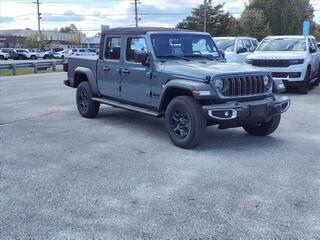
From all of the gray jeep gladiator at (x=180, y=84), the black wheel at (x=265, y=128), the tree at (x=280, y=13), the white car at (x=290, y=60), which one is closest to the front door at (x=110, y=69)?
the gray jeep gladiator at (x=180, y=84)

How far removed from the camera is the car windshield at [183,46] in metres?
7.43

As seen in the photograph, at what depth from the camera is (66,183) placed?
5.17m

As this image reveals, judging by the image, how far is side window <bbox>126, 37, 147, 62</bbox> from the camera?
7577mm

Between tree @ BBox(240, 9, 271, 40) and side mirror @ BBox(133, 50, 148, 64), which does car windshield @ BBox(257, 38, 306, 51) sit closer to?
side mirror @ BBox(133, 50, 148, 64)

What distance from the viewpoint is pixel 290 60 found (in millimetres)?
12984

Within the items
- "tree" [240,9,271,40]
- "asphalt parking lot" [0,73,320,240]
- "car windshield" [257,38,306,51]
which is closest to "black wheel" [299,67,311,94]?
"car windshield" [257,38,306,51]

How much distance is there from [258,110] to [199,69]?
1100 millimetres

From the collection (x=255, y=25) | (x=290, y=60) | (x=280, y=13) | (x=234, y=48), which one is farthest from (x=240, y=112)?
(x=280, y=13)

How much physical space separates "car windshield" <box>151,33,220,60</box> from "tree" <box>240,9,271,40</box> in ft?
143

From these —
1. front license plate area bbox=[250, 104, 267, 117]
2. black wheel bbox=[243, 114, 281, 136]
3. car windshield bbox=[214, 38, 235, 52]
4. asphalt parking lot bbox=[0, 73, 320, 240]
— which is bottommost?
asphalt parking lot bbox=[0, 73, 320, 240]

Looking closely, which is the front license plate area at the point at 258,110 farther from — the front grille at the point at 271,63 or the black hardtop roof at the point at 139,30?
the front grille at the point at 271,63

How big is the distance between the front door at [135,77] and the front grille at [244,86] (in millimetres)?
1507

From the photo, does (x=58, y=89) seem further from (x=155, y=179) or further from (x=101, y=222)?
(x=101, y=222)

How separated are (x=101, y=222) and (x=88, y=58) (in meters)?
5.76
